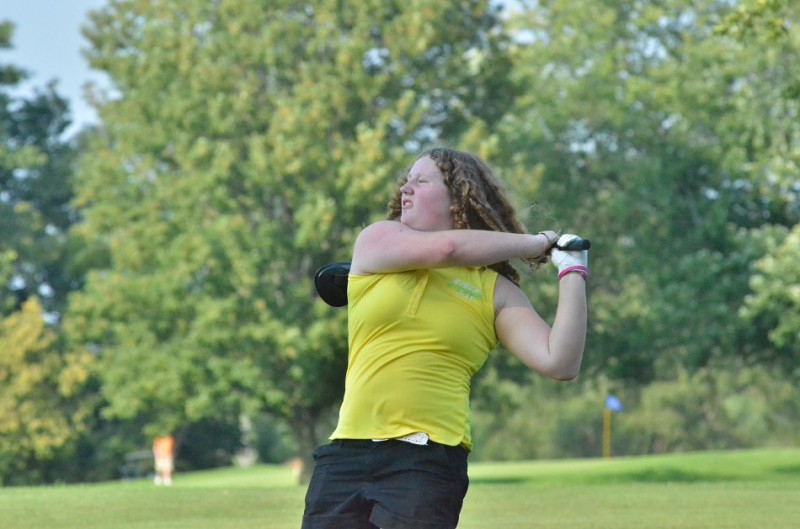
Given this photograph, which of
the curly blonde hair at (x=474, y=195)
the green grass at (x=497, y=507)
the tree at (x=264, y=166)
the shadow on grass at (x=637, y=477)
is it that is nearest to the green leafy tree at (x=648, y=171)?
the tree at (x=264, y=166)

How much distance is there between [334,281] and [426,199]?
42cm

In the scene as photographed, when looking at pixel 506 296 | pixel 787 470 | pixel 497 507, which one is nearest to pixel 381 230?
pixel 506 296

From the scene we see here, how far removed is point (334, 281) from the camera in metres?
4.59

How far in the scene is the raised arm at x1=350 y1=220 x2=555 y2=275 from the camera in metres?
4.21

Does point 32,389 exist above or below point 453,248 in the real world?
below

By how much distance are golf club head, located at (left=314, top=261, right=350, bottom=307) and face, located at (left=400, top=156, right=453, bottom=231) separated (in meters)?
0.28

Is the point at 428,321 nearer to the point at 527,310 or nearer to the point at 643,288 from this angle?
the point at 527,310

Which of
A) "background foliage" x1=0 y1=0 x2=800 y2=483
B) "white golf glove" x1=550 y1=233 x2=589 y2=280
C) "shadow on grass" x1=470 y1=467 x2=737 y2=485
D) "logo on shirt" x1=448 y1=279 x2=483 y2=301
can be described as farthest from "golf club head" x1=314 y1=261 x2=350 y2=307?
"shadow on grass" x1=470 y1=467 x2=737 y2=485

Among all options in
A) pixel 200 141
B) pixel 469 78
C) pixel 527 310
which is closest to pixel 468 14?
pixel 469 78

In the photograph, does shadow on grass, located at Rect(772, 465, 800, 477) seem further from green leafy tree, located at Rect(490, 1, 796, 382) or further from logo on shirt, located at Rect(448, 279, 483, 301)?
logo on shirt, located at Rect(448, 279, 483, 301)

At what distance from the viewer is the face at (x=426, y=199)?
4.39m

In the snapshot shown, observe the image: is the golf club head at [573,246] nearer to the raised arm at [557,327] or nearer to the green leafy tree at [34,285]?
the raised arm at [557,327]

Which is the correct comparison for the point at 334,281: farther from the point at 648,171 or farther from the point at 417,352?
the point at 648,171

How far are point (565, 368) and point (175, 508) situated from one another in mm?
12316
